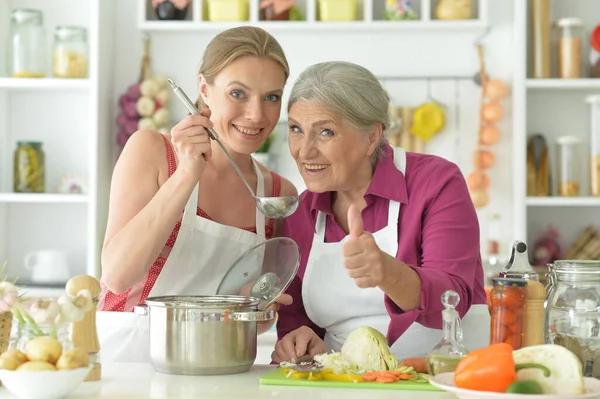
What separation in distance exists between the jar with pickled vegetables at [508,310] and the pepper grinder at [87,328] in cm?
67

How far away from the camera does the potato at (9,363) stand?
1303 mm

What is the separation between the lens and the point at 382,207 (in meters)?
2.04

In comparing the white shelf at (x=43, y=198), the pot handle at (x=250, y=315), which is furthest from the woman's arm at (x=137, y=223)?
the white shelf at (x=43, y=198)

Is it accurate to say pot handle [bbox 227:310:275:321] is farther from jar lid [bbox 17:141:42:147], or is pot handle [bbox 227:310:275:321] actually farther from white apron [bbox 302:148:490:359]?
jar lid [bbox 17:141:42:147]

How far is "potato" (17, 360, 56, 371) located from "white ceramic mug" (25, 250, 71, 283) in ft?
8.03

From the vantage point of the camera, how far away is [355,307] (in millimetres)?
1990

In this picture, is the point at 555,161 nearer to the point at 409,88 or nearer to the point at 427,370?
the point at 409,88

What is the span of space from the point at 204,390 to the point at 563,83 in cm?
262

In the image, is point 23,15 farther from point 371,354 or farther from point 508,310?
point 508,310

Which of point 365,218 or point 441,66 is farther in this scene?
point 441,66

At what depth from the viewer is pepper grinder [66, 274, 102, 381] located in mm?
1463

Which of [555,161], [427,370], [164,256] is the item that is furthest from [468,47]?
[427,370]

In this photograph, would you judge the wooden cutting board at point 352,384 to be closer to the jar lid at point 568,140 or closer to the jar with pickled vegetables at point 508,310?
the jar with pickled vegetables at point 508,310

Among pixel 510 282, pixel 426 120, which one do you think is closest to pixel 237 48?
pixel 510 282
